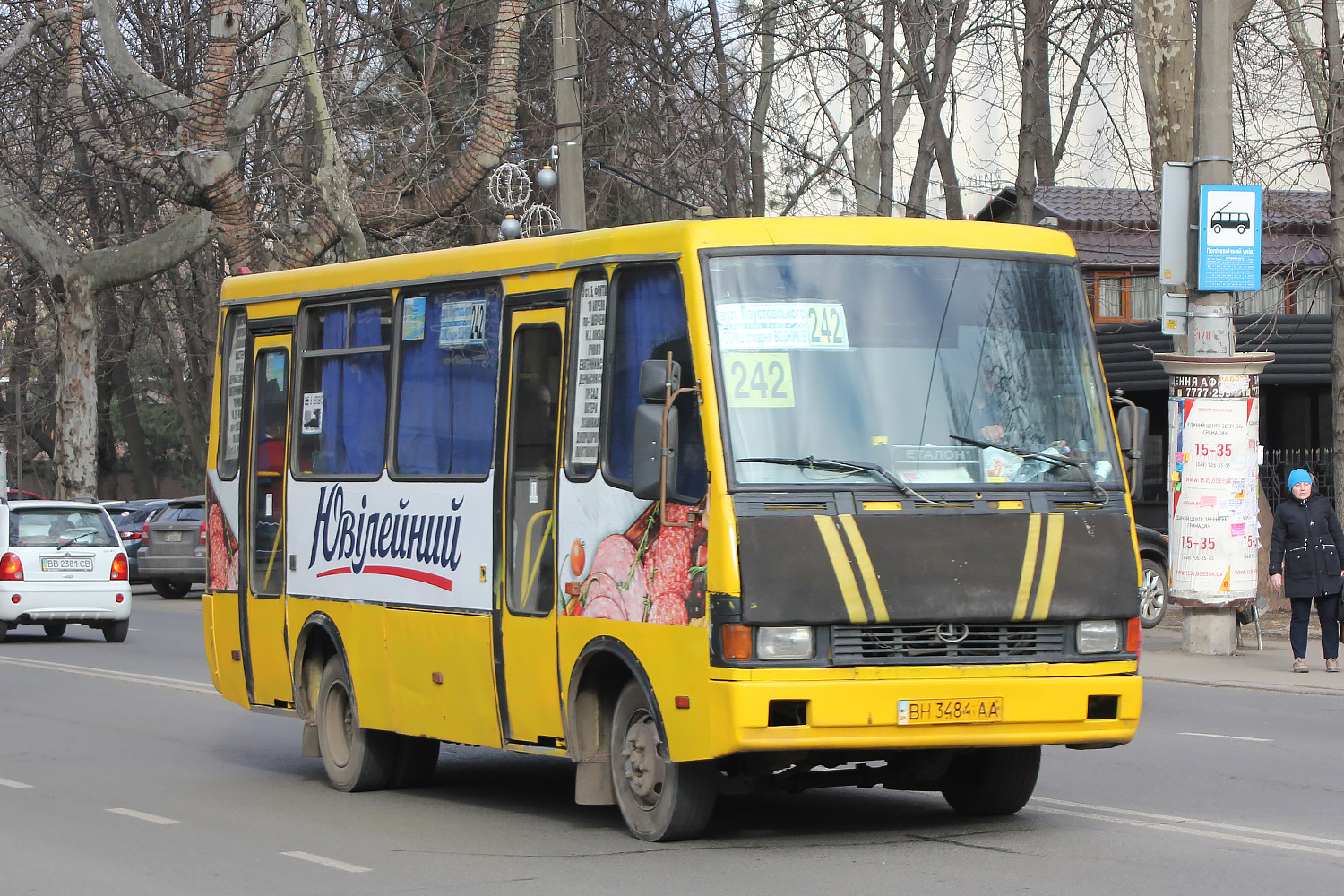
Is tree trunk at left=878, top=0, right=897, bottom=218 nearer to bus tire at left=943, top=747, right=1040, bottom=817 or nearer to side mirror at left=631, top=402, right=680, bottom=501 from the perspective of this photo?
→ bus tire at left=943, top=747, right=1040, bottom=817

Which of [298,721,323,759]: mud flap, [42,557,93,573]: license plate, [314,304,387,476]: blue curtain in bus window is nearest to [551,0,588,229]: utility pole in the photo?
[42,557,93,573]: license plate

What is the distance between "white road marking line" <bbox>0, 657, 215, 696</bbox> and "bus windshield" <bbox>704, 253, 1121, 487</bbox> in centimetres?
1001

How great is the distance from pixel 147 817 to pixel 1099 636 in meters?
5.04

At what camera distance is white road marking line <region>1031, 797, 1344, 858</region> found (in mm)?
8320

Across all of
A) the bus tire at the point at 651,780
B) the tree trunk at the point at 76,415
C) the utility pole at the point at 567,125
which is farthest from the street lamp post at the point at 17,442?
the bus tire at the point at 651,780

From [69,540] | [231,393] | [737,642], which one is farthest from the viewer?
[69,540]

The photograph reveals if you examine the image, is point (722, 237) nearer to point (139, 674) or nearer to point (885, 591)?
point (885, 591)

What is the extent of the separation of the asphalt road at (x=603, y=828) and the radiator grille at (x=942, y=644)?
33.3 inches

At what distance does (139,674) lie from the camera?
A: 18.7m

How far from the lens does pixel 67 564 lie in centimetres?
2367

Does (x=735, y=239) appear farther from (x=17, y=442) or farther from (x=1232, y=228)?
(x=17, y=442)

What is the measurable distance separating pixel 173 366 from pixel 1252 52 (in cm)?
3346

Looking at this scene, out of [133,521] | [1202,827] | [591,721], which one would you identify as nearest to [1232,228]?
[1202,827]

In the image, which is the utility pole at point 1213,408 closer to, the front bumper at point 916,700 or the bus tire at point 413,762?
the bus tire at point 413,762
